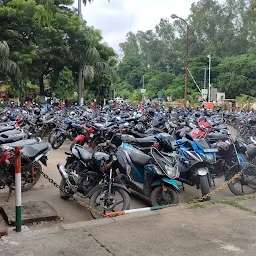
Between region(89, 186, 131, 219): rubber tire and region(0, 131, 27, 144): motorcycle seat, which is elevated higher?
region(0, 131, 27, 144): motorcycle seat

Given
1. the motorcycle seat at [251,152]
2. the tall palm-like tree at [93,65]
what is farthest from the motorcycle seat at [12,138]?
the tall palm-like tree at [93,65]

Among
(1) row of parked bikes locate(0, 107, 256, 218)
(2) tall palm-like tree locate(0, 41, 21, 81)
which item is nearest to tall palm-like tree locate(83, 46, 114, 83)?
(2) tall palm-like tree locate(0, 41, 21, 81)

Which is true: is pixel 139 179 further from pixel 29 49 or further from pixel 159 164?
pixel 29 49

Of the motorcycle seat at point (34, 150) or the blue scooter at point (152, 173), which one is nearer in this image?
the blue scooter at point (152, 173)

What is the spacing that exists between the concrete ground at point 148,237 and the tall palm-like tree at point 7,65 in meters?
14.2

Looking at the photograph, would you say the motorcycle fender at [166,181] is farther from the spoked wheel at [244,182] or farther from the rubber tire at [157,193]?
the spoked wheel at [244,182]

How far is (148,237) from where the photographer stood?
13.9ft

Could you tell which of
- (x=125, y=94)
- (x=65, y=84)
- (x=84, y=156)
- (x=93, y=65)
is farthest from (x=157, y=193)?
(x=125, y=94)

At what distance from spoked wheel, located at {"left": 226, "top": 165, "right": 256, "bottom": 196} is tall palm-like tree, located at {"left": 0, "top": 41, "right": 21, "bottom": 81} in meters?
13.6

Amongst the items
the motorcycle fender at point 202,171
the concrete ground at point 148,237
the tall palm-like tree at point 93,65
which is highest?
the tall palm-like tree at point 93,65

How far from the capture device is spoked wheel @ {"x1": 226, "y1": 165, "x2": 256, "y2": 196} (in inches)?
249

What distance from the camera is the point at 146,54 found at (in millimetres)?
79062

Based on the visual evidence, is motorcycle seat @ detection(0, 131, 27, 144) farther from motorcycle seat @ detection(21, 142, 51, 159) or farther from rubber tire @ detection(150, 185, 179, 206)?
rubber tire @ detection(150, 185, 179, 206)

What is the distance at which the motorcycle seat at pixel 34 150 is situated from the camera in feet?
19.3
